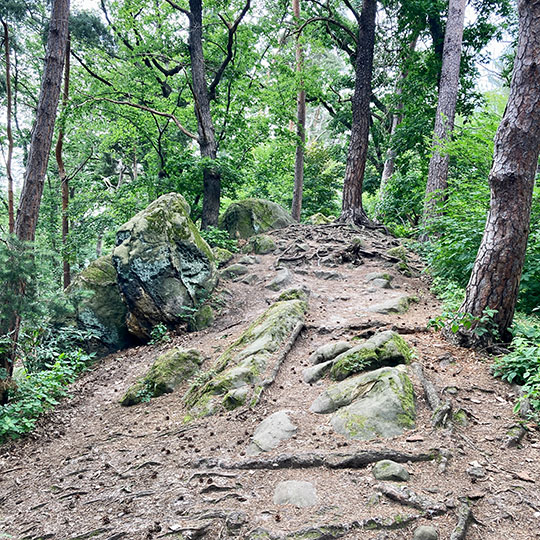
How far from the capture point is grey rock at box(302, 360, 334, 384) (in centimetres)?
449

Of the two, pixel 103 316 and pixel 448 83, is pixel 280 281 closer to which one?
pixel 103 316

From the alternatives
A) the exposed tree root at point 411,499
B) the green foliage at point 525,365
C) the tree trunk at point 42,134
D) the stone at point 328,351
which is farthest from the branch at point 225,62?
the exposed tree root at point 411,499

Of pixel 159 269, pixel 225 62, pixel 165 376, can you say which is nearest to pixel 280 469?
pixel 165 376

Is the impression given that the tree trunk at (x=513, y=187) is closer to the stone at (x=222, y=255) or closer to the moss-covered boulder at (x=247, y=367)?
the moss-covered boulder at (x=247, y=367)

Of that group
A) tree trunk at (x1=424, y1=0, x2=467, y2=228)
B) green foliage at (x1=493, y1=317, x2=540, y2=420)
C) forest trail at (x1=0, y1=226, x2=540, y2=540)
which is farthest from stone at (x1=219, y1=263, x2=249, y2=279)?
green foliage at (x1=493, y1=317, x2=540, y2=420)

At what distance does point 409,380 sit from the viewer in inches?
148

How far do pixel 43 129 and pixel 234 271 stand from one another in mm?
5354

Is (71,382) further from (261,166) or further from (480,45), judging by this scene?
(480,45)

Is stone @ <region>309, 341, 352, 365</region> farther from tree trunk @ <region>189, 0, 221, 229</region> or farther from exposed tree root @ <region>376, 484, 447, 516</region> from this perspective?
tree trunk @ <region>189, 0, 221, 229</region>

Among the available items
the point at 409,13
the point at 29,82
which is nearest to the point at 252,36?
the point at 409,13

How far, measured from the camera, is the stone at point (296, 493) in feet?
8.64

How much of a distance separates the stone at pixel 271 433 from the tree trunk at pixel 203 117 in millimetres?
9103

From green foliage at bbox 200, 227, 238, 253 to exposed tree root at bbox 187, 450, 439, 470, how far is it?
8.55 m

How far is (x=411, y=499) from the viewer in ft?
8.03
